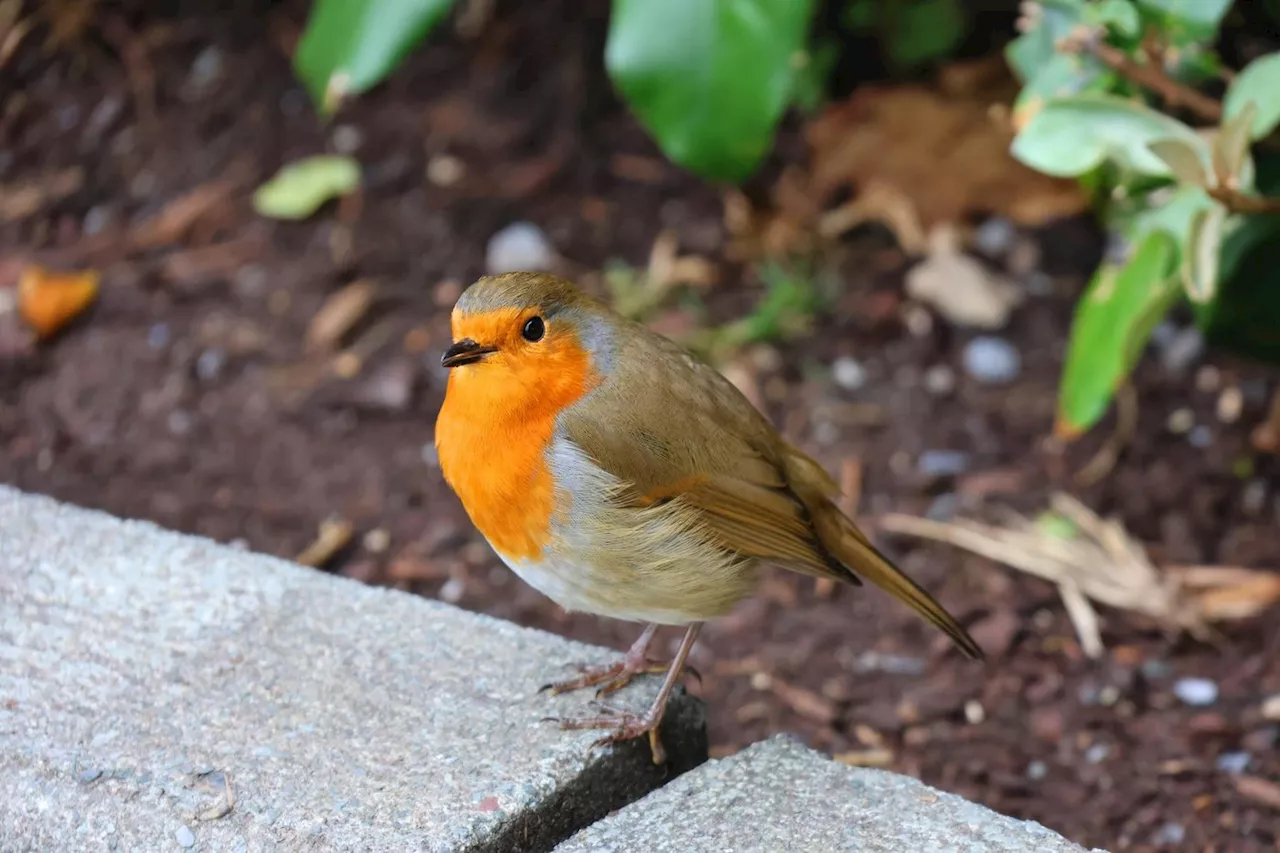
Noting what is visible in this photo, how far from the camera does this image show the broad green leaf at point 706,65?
346 centimetres

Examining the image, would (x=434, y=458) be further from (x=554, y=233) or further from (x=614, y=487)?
(x=614, y=487)

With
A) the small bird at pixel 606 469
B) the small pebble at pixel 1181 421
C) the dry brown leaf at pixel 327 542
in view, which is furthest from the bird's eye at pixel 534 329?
the small pebble at pixel 1181 421

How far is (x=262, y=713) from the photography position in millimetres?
2324

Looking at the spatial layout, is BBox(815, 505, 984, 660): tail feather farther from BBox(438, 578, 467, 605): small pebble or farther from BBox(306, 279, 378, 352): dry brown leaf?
BBox(306, 279, 378, 352): dry brown leaf

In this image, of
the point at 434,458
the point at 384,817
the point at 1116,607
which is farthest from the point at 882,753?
the point at 434,458

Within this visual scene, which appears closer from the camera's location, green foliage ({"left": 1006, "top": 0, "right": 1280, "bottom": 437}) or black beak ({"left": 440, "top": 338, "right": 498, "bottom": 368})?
black beak ({"left": 440, "top": 338, "right": 498, "bottom": 368})

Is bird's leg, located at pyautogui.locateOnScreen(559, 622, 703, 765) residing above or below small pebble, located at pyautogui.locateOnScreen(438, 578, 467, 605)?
above

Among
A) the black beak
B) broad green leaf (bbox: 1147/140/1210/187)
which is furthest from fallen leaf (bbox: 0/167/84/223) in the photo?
broad green leaf (bbox: 1147/140/1210/187)

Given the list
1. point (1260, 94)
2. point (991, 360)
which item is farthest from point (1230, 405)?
point (1260, 94)

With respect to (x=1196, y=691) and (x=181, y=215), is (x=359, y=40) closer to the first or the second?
(x=181, y=215)

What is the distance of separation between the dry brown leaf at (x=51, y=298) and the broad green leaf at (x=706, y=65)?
5.92 ft

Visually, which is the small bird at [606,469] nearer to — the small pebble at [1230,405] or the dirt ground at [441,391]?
the dirt ground at [441,391]

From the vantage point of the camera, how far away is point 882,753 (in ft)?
9.49

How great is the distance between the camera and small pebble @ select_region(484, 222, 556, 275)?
4.43m
